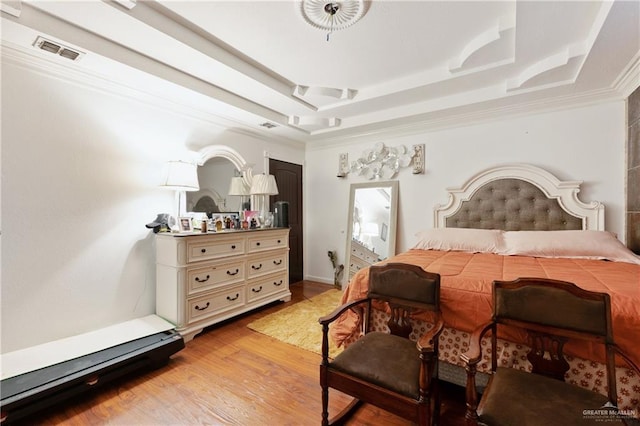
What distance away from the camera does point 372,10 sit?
182 cm

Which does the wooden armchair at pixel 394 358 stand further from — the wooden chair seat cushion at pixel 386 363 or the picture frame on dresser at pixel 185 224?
the picture frame on dresser at pixel 185 224

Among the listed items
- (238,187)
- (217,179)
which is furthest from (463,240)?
(217,179)

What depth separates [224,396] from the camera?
1.78 meters

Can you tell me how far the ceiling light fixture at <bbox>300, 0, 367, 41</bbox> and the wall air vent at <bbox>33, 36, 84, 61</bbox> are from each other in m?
1.67

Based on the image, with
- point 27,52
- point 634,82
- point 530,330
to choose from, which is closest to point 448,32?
point 634,82

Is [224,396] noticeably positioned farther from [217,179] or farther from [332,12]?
[332,12]

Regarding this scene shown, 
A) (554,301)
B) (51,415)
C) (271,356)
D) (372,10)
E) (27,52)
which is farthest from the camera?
(271,356)

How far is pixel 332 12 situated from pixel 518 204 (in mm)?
2816

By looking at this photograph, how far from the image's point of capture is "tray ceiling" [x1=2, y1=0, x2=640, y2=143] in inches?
68.7

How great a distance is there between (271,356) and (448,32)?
9.77 feet

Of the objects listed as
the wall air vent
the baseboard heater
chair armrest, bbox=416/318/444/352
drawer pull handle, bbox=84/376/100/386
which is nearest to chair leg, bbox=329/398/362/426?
chair armrest, bbox=416/318/444/352

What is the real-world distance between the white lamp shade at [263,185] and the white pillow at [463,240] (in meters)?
2.01

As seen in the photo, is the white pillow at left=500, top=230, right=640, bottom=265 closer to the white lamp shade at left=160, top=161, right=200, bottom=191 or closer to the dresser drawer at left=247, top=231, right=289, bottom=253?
the dresser drawer at left=247, top=231, right=289, bottom=253

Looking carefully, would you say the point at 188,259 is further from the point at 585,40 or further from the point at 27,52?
the point at 585,40
